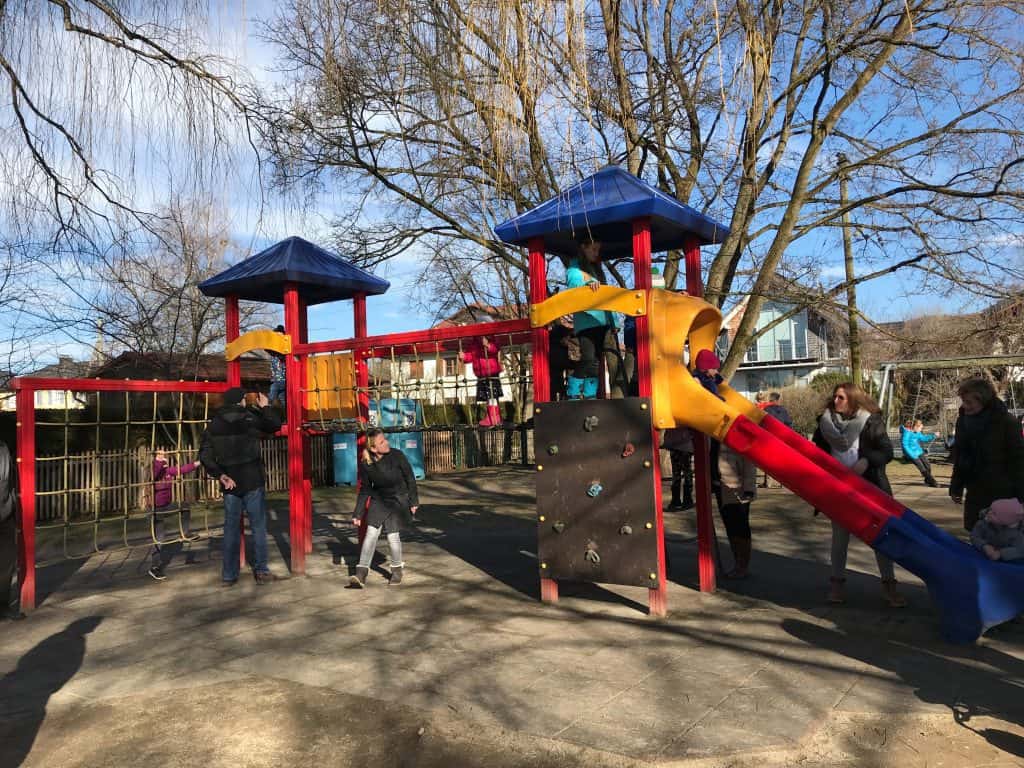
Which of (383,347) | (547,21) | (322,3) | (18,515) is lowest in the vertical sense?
(18,515)

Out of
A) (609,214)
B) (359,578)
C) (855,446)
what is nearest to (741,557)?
(855,446)

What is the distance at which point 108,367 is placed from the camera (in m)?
18.1

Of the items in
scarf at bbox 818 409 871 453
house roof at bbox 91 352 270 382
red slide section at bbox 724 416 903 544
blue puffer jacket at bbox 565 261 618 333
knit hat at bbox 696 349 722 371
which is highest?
house roof at bbox 91 352 270 382

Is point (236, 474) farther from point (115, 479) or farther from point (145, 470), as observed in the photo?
point (115, 479)

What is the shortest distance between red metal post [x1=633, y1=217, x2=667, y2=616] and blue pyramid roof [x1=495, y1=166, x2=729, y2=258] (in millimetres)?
179

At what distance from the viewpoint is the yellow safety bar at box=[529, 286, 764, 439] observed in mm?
5859

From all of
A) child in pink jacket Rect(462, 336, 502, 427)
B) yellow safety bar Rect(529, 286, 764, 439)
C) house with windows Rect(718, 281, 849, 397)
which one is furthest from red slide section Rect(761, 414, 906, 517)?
house with windows Rect(718, 281, 849, 397)

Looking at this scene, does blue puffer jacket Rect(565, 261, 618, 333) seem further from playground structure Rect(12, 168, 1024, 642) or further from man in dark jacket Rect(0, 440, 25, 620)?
man in dark jacket Rect(0, 440, 25, 620)

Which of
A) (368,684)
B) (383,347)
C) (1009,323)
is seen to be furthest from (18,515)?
(1009,323)

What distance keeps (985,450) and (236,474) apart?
6.15 m

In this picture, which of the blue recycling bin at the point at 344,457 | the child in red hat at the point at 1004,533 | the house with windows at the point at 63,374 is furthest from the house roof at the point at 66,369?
the child in red hat at the point at 1004,533

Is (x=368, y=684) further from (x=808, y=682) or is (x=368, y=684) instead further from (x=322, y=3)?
(x=322, y=3)

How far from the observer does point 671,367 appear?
5957mm

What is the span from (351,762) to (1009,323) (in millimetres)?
10784
